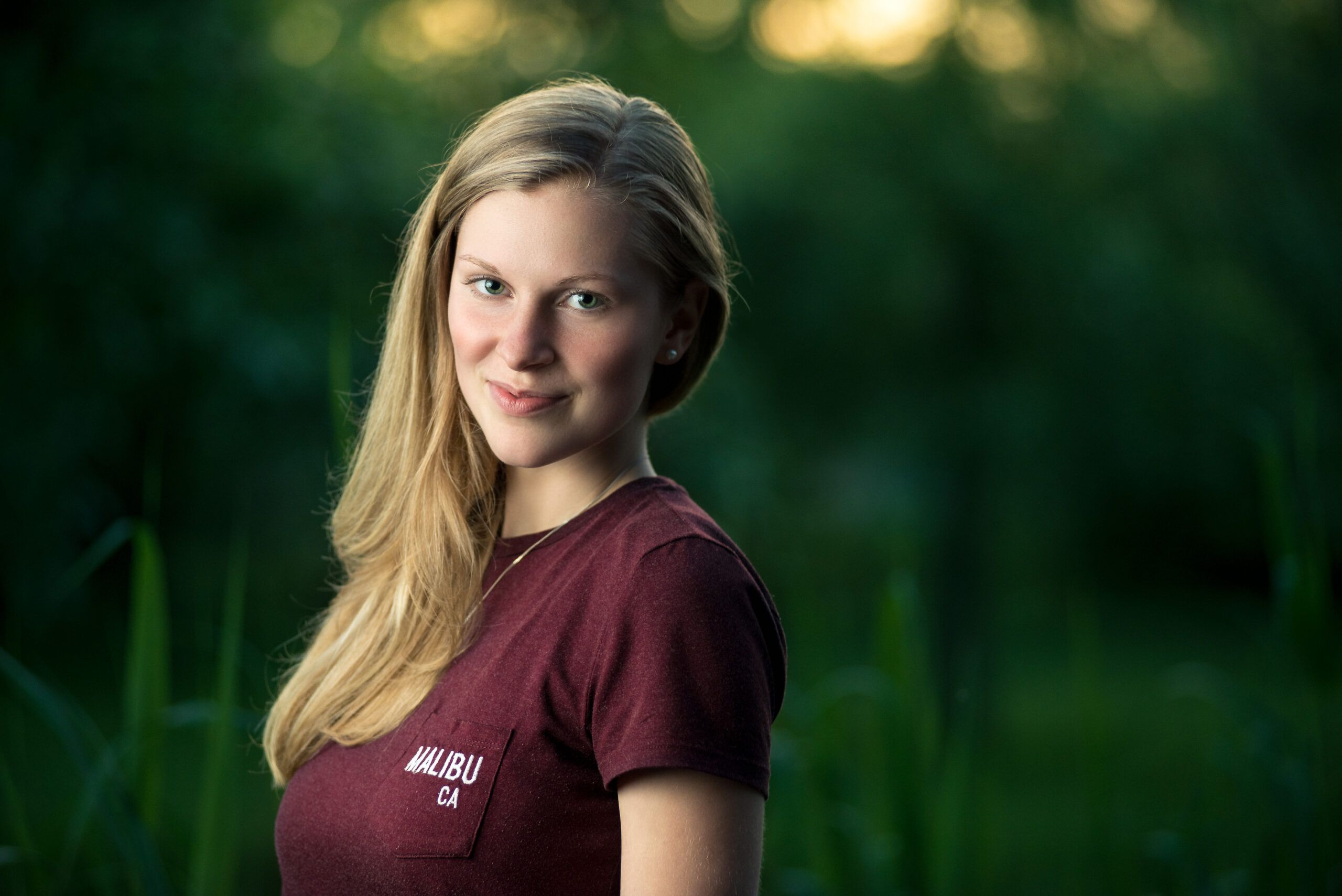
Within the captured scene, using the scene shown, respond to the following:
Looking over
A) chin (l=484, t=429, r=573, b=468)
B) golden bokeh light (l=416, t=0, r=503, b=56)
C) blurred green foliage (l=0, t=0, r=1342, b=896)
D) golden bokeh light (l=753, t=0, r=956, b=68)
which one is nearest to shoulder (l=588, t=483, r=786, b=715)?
chin (l=484, t=429, r=573, b=468)

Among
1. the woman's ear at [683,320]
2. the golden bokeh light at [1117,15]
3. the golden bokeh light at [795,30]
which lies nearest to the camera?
the woman's ear at [683,320]

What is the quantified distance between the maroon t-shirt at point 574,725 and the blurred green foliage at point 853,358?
874 mm

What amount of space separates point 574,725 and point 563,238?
0.42m

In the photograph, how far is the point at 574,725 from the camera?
102 cm

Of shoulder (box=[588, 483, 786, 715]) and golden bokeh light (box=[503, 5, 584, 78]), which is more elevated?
golden bokeh light (box=[503, 5, 584, 78])

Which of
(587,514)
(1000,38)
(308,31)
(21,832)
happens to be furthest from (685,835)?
(308,31)

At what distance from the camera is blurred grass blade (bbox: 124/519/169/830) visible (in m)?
1.52

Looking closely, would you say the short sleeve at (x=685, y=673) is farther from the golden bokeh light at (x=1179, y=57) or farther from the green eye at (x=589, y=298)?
the golden bokeh light at (x=1179, y=57)

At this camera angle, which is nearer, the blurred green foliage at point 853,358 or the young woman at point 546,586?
the young woman at point 546,586

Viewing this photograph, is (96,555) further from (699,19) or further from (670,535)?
(699,19)

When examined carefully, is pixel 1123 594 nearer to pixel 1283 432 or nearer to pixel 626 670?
pixel 1283 432

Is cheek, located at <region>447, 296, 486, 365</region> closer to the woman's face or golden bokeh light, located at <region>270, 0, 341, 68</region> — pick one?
the woman's face

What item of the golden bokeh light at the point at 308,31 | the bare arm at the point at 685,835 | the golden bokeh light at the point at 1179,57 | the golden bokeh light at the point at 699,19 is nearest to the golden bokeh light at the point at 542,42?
the golden bokeh light at the point at 699,19

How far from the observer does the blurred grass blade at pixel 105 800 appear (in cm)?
141
